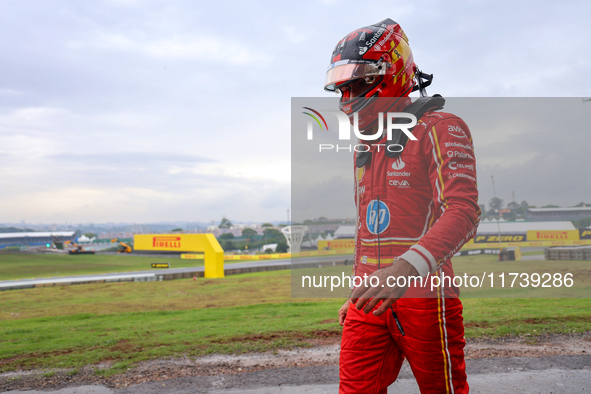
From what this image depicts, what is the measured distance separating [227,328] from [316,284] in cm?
512

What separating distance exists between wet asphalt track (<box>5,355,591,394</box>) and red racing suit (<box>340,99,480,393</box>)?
205 centimetres

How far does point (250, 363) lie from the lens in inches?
194

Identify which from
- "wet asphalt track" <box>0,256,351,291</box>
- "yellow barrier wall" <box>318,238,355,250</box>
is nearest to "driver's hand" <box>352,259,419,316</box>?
"wet asphalt track" <box>0,256,351,291</box>

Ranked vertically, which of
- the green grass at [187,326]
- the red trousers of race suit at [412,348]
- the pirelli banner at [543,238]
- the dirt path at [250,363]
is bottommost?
the green grass at [187,326]

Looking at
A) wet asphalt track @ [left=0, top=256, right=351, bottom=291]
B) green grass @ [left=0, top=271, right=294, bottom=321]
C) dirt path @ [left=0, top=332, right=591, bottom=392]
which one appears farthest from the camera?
green grass @ [left=0, top=271, right=294, bottom=321]

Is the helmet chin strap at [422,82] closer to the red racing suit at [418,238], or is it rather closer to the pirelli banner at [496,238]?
the red racing suit at [418,238]

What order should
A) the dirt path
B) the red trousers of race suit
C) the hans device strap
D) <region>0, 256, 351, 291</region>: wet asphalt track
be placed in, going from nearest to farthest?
1. the red trousers of race suit
2. the hans device strap
3. <region>0, 256, 351, 291</region>: wet asphalt track
4. the dirt path

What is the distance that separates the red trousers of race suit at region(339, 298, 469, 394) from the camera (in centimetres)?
187

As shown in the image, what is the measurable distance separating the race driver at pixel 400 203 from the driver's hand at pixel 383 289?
0.01m

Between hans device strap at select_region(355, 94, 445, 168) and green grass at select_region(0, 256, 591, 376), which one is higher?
hans device strap at select_region(355, 94, 445, 168)

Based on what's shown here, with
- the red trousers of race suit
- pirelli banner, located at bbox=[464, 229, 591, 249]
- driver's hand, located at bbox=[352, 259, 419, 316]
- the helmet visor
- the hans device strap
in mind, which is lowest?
the red trousers of race suit

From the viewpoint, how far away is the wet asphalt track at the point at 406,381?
12.5 ft

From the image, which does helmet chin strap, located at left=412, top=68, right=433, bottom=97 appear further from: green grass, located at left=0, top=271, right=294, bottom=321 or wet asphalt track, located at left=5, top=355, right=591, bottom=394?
green grass, located at left=0, top=271, right=294, bottom=321

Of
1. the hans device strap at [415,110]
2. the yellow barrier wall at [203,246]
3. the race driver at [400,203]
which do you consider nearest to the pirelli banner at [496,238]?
the race driver at [400,203]
